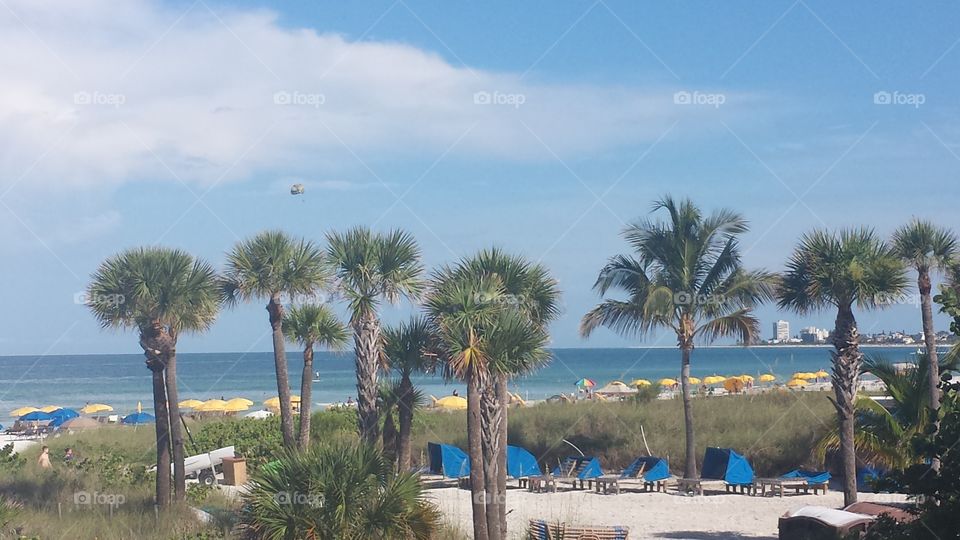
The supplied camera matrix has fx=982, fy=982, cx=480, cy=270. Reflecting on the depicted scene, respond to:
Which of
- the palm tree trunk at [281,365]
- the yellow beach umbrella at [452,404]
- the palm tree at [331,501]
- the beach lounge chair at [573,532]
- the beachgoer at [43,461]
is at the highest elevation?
the palm tree trunk at [281,365]

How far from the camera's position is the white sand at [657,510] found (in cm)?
2056

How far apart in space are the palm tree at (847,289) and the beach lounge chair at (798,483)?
226 inches

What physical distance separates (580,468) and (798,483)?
625 centimetres

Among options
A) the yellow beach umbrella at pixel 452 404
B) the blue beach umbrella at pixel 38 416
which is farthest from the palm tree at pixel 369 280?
the blue beach umbrella at pixel 38 416

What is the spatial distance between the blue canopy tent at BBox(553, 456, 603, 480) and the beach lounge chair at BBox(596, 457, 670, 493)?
1.15 feet

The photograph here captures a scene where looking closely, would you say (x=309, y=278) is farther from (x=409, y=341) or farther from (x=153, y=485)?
(x=153, y=485)

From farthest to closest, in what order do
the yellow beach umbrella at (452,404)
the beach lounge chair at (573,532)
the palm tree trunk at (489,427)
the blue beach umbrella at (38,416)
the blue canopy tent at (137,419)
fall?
1. the blue beach umbrella at (38,416)
2. the blue canopy tent at (137,419)
3. the yellow beach umbrella at (452,404)
4. the palm tree trunk at (489,427)
5. the beach lounge chair at (573,532)

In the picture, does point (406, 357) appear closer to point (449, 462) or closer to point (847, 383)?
point (449, 462)

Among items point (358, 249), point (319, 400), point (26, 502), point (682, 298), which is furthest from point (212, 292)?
point (319, 400)

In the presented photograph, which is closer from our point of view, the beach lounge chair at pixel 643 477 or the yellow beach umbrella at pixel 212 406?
the beach lounge chair at pixel 643 477

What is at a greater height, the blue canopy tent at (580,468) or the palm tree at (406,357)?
the palm tree at (406,357)

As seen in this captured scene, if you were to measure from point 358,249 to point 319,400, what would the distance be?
2439 inches

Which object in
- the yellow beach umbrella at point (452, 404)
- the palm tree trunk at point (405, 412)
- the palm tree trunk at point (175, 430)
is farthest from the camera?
the yellow beach umbrella at point (452, 404)

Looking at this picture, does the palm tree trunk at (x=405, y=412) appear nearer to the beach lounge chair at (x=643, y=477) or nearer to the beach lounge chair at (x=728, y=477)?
the beach lounge chair at (x=643, y=477)
